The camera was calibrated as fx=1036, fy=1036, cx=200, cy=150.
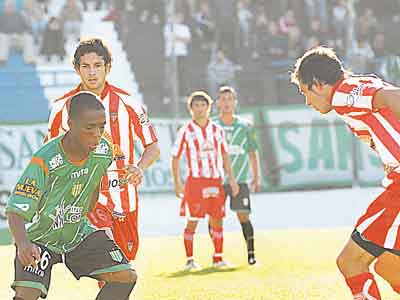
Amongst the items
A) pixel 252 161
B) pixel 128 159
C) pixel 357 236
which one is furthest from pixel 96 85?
pixel 252 161

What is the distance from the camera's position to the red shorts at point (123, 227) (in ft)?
22.7

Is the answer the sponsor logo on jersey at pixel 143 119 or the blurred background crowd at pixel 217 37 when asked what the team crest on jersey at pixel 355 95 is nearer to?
the sponsor logo on jersey at pixel 143 119

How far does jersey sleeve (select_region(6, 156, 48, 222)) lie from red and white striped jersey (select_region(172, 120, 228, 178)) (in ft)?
21.3

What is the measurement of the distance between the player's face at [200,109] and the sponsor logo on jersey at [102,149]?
233 inches

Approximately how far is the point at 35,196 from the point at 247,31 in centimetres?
→ 1774

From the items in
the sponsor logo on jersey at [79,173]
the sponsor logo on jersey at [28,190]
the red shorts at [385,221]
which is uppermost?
the sponsor logo on jersey at [79,173]

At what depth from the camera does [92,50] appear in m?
6.80

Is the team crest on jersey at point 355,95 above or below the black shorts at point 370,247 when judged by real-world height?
above

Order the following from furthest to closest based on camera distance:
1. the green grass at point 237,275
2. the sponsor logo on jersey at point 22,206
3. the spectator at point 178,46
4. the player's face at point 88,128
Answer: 1. the spectator at point 178,46
2. the green grass at point 237,275
3. the player's face at point 88,128
4. the sponsor logo on jersey at point 22,206

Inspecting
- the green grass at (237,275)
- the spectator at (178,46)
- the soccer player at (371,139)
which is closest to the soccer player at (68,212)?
the soccer player at (371,139)

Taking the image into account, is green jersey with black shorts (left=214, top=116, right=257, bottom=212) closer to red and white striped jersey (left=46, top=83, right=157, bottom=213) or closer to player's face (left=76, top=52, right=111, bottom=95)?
red and white striped jersey (left=46, top=83, right=157, bottom=213)

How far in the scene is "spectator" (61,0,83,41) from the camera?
22938mm

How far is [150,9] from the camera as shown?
22453 mm

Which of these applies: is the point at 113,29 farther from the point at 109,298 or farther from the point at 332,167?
the point at 109,298
